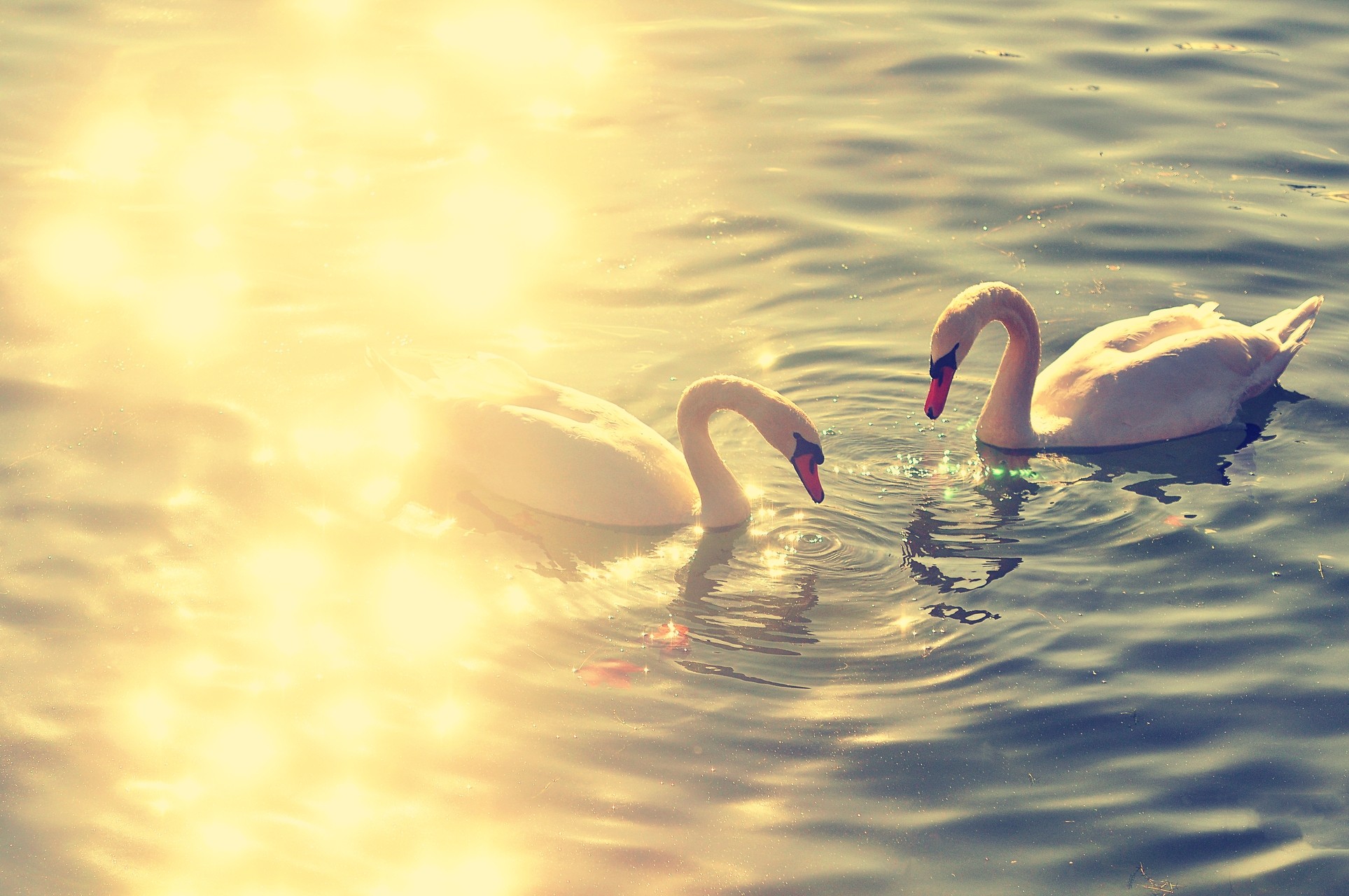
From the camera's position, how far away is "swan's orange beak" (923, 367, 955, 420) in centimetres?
982

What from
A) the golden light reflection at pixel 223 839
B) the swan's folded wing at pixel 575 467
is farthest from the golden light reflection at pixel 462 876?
the swan's folded wing at pixel 575 467

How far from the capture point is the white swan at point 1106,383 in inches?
394

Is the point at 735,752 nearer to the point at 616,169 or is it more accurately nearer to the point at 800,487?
the point at 800,487

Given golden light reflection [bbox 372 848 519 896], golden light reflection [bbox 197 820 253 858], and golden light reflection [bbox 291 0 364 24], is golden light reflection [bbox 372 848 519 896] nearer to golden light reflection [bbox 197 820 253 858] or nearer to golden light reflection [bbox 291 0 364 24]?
golden light reflection [bbox 197 820 253 858]

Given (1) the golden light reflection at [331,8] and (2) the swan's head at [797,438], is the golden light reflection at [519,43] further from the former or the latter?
(2) the swan's head at [797,438]

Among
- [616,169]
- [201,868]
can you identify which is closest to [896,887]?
[201,868]

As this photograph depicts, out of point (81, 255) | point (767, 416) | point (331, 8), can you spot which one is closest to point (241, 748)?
point (767, 416)

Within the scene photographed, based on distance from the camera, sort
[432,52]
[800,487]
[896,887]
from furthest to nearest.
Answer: [432,52]
[800,487]
[896,887]

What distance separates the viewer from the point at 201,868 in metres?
6.65

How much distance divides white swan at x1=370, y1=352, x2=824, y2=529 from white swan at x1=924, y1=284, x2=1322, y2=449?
1.24 meters

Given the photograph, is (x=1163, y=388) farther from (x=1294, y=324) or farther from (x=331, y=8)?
(x=331, y=8)

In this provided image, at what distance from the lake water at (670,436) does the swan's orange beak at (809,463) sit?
32cm

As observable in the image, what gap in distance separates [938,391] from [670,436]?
179 cm

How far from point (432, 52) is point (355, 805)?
1013cm
